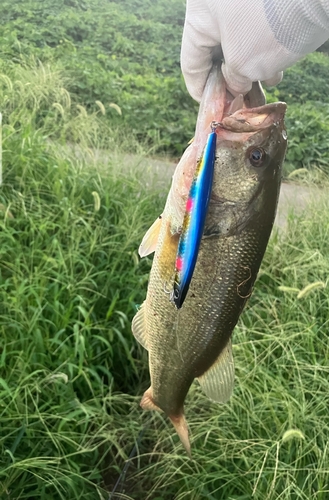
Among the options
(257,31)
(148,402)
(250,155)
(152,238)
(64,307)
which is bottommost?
(64,307)

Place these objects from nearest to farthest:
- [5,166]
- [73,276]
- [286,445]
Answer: [286,445] → [73,276] → [5,166]

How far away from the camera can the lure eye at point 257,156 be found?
39.8 inches

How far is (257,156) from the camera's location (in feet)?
3.34

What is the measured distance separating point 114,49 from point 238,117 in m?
6.62

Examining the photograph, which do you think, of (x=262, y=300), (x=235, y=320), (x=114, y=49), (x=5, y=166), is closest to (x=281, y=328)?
(x=262, y=300)

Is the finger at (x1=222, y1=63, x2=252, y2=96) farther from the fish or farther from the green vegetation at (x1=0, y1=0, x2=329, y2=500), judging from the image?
the green vegetation at (x1=0, y1=0, x2=329, y2=500)

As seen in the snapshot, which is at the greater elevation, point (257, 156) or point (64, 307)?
point (257, 156)

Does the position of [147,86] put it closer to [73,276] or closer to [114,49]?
[114,49]

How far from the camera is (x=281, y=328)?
2479 millimetres

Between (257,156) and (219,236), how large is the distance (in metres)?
0.18

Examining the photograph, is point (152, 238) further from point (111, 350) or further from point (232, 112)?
point (111, 350)

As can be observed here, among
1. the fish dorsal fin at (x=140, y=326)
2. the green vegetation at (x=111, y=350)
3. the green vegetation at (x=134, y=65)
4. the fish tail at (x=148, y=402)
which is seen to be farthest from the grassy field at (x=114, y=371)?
the green vegetation at (x=134, y=65)

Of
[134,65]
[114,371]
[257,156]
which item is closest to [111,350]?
[114,371]

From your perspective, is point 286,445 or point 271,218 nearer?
point 271,218
